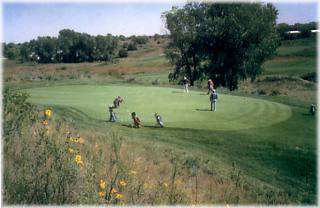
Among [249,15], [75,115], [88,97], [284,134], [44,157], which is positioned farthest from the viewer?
[249,15]

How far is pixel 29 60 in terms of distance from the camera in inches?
2232

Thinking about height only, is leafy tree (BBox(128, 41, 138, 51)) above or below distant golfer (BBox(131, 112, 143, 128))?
above

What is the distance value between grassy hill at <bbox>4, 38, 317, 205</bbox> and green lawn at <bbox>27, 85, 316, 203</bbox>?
36mm

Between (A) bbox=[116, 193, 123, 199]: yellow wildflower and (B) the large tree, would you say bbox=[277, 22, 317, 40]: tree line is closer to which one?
(B) the large tree

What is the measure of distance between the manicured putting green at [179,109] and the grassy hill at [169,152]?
4cm

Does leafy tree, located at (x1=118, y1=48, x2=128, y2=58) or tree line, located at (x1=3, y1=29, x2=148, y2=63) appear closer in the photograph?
tree line, located at (x1=3, y1=29, x2=148, y2=63)

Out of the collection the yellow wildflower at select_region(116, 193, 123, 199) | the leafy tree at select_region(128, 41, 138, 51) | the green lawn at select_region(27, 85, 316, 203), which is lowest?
the green lawn at select_region(27, 85, 316, 203)

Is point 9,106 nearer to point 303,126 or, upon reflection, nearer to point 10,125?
point 10,125

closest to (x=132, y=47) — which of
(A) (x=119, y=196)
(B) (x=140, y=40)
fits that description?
(B) (x=140, y=40)

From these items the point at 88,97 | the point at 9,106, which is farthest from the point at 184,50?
the point at 9,106

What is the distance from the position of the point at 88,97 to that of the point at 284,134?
33.9 feet

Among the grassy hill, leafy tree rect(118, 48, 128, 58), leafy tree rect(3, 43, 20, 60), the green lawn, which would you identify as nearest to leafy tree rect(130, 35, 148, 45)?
leafy tree rect(118, 48, 128, 58)

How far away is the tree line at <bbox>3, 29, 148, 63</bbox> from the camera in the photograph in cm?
5747

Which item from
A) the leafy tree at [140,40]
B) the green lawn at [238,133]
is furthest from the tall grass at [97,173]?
the leafy tree at [140,40]
